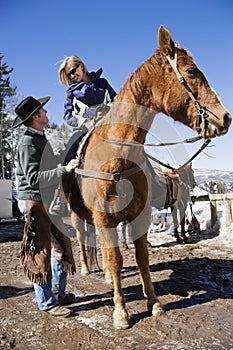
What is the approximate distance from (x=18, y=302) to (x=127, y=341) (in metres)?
1.78

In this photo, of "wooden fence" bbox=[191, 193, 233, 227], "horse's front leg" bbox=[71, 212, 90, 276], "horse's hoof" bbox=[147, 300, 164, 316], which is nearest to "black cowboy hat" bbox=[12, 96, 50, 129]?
"horse's front leg" bbox=[71, 212, 90, 276]

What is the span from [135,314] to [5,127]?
84.6ft

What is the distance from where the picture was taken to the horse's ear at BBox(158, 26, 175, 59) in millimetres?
2754

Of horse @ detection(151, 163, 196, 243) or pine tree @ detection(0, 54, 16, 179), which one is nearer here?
horse @ detection(151, 163, 196, 243)

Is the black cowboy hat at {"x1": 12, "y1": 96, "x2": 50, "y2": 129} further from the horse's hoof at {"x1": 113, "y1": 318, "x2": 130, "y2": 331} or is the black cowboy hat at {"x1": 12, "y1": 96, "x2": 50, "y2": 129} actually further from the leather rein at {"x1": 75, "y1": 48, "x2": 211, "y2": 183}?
the horse's hoof at {"x1": 113, "y1": 318, "x2": 130, "y2": 331}

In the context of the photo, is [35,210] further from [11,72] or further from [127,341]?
[11,72]

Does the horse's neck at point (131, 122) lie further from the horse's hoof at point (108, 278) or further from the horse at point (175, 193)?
the horse at point (175, 193)

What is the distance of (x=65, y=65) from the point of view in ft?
14.0

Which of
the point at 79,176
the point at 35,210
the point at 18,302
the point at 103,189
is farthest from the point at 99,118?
the point at 18,302

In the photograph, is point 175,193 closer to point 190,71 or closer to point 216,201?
point 216,201

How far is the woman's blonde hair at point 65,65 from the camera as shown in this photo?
4218 mm

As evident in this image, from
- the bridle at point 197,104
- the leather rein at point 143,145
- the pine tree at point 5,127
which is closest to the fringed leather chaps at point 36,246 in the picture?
the leather rein at point 143,145

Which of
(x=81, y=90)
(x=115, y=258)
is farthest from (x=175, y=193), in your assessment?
(x=115, y=258)

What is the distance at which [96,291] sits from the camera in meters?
4.16
